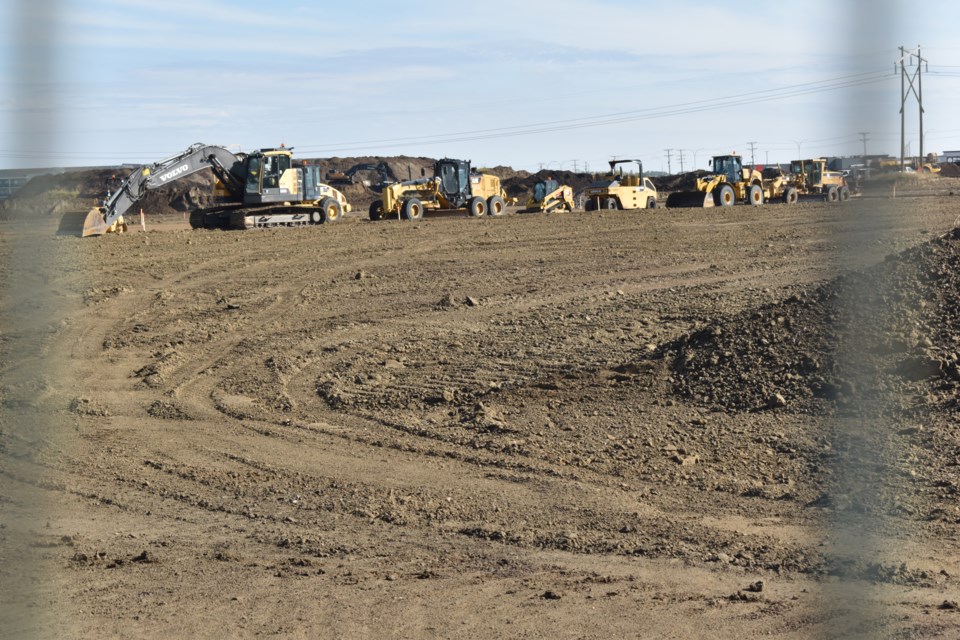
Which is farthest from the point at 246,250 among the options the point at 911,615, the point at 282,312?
the point at 911,615

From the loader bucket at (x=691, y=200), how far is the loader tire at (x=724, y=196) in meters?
0.20

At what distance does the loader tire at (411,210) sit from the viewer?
3222cm

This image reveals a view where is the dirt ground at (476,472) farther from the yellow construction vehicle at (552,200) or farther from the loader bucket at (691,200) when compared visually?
the loader bucket at (691,200)

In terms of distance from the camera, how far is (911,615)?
4789 mm

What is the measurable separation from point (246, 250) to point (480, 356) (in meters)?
12.3

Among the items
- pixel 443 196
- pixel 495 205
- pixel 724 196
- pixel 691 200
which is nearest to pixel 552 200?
pixel 495 205

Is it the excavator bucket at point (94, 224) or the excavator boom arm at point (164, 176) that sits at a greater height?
the excavator boom arm at point (164, 176)

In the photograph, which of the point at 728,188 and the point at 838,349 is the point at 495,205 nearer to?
the point at 728,188

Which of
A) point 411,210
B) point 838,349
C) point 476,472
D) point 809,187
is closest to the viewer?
point 476,472

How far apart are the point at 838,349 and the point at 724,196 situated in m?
27.5

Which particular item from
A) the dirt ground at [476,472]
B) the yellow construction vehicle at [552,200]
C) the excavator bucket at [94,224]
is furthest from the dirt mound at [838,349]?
the yellow construction vehicle at [552,200]

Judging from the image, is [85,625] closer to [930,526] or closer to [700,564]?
[700,564]

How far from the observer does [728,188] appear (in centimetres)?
3525

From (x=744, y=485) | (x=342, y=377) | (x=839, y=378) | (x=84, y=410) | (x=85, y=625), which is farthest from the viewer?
(x=342, y=377)
